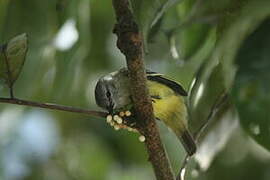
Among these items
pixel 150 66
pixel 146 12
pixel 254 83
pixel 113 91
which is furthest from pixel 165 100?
pixel 254 83

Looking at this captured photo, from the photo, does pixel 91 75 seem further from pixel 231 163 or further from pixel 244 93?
pixel 244 93

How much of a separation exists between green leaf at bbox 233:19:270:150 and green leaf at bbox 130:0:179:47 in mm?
440

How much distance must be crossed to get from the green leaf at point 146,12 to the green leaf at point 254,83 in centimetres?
44

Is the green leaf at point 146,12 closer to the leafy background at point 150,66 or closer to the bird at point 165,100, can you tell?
the leafy background at point 150,66

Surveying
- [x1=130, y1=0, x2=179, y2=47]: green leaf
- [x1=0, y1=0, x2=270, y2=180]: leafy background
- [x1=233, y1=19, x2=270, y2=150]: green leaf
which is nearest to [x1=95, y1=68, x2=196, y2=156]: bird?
[x1=0, y1=0, x2=270, y2=180]: leafy background

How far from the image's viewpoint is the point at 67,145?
11.6 feet

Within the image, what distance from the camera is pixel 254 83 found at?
1053mm

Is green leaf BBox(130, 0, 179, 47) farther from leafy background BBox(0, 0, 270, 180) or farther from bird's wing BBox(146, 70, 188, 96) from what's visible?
bird's wing BBox(146, 70, 188, 96)

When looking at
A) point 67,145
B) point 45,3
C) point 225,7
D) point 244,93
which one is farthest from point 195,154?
point 67,145

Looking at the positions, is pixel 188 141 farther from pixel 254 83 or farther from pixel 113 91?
pixel 254 83

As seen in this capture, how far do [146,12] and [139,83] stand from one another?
204 millimetres

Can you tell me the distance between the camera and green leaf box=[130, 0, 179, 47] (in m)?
1.52

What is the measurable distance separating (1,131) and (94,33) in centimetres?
93

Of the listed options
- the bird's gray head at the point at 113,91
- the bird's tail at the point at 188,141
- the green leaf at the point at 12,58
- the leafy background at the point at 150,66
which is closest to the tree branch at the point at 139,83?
the leafy background at the point at 150,66
